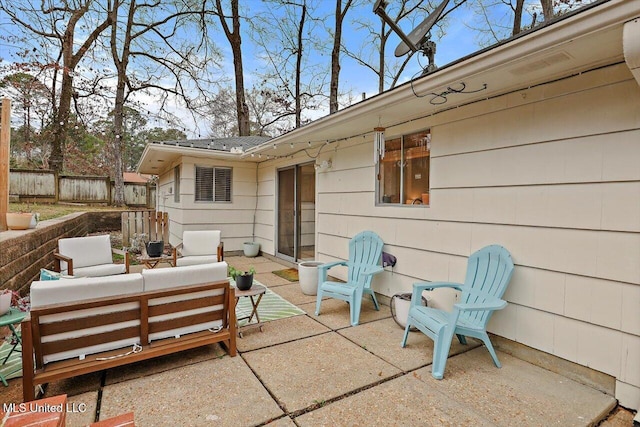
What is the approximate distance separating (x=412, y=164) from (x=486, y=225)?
1203 mm

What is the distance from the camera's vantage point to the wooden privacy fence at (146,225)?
7438mm

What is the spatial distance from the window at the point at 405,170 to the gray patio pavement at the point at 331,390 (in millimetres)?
1730

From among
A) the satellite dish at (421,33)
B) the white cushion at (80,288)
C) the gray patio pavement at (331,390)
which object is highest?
the satellite dish at (421,33)

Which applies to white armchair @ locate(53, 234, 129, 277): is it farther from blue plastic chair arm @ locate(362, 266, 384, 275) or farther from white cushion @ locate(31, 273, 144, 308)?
blue plastic chair arm @ locate(362, 266, 384, 275)

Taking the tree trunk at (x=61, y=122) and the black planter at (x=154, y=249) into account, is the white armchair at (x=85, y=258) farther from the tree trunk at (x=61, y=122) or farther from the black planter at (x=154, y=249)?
the tree trunk at (x=61, y=122)

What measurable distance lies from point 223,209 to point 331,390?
19.0 ft

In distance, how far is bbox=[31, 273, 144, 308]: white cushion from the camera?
6.72 feet

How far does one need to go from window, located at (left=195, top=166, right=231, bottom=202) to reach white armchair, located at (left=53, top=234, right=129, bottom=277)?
2.66 metres

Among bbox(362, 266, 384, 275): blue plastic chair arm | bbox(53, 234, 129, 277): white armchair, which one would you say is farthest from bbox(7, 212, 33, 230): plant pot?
bbox(362, 266, 384, 275): blue plastic chair arm

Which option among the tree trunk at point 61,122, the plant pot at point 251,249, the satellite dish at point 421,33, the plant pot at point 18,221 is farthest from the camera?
the tree trunk at point 61,122

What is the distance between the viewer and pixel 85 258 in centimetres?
432

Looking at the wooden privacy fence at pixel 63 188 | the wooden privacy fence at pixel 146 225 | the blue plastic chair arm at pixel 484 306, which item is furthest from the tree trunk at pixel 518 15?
the wooden privacy fence at pixel 63 188

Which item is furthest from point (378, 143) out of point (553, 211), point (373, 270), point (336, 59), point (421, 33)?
point (336, 59)

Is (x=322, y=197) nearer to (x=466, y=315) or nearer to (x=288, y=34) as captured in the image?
(x=466, y=315)
